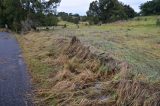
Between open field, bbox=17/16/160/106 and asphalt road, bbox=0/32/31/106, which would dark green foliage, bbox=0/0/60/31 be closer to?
asphalt road, bbox=0/32/31/106

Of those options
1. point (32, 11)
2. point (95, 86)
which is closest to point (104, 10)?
point (32, 11)

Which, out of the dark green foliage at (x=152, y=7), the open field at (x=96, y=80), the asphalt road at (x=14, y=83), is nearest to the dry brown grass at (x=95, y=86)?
the open field at (x=96, y=80)

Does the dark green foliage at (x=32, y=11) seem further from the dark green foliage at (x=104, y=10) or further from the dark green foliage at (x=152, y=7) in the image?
the dark green foliage at (x=152, y=7)

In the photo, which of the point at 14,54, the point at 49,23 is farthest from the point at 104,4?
the point at 14,54

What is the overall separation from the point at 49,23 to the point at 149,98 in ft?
108

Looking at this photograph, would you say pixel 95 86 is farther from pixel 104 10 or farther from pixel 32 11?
pixel 104 10

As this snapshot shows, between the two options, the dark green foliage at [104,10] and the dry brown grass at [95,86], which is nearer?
the dry brown grass at [95,86]

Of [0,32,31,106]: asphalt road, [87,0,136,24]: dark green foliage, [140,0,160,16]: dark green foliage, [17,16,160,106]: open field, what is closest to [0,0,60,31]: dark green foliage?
[0,32,31,106]: asphalt road

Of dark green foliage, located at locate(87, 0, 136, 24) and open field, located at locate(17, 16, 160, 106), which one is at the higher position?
open field, located at locate(17, 16, 160, 106)

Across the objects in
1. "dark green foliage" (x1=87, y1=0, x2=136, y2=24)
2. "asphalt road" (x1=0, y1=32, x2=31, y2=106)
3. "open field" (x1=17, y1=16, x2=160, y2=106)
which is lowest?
"dark green foliage" (x1=87, y1=0, x2=136, y2=24)

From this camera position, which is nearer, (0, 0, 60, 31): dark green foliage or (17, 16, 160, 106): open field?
(17, 16, 160, 106): open field

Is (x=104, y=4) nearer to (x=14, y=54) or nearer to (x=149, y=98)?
(x=14, y=54)

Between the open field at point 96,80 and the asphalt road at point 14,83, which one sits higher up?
the open field at point 96,80

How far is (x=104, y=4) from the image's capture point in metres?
69.6
